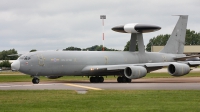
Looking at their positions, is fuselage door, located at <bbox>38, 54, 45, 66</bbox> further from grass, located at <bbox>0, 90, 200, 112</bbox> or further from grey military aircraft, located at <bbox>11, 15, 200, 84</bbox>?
grass, located at <bbox>0, 90, 200, 112</bbox>

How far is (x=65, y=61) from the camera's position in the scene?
49.4 m

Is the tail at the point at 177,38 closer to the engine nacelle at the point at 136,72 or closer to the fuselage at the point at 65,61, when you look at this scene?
the fuselage at the point at 65,61

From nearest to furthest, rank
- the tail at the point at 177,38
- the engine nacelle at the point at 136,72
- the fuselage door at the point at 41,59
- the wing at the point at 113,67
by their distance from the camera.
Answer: the fuselage door at the point at 41,59
the engine nacelle at the point at 136,72
the wing at the point at 113,67
the tail at the point at 177,38

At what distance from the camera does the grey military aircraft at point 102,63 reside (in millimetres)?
47688

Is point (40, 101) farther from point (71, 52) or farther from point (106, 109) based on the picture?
point (71, 52)

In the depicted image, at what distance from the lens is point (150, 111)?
19.8 m

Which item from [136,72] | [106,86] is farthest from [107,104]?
[136,72]

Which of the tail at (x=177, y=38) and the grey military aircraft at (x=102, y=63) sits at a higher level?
the tail at (x=177, y=38)

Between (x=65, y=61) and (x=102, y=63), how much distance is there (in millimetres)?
5565

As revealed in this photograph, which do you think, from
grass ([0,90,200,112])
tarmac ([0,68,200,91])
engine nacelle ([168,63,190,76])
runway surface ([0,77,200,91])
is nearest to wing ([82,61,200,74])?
engine nacelle ([168,63,190,76])

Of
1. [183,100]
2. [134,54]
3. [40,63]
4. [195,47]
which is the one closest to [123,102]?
[183,100]

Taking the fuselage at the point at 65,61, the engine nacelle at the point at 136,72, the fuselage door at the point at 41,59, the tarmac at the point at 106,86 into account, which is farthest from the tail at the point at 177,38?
the fuselage door at the point at 41,59

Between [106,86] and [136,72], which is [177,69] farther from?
[106,86]

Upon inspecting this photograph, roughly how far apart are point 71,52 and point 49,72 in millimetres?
3848
